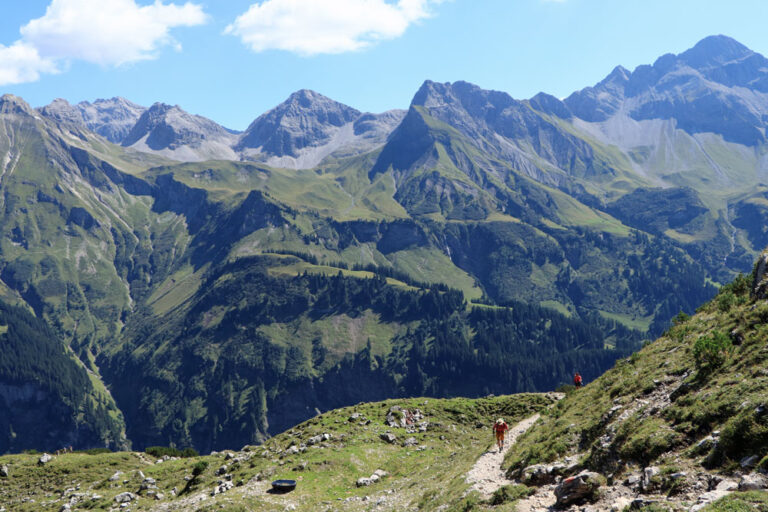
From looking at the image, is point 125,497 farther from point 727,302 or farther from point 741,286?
point 741,286

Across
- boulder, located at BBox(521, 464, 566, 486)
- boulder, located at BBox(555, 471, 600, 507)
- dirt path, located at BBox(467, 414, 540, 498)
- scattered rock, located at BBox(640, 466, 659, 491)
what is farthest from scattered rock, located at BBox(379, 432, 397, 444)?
scattered rock, located at BBox(640, 466, 659, 491)

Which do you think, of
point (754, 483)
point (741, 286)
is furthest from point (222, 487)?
point (741, 286)

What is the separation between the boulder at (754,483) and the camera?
50.7 feet

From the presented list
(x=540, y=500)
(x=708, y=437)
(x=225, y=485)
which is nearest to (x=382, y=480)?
(x=225, y=485)

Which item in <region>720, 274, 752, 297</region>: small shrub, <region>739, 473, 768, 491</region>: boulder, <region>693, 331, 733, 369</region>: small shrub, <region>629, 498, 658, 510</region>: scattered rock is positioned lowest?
<region>629, 498, 658, 510</region>: scattered rock

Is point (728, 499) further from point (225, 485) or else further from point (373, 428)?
point (373, 428)

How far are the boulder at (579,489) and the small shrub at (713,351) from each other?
9751 mm

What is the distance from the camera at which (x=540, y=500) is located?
22.5m

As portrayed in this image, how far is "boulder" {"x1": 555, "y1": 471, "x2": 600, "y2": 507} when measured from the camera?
20344 mm

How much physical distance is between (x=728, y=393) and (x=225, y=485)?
40.0 m

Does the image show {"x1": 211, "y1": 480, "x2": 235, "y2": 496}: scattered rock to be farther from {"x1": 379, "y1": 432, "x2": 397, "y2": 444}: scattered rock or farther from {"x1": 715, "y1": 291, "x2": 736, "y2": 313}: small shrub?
{"x1": 715, "y1": 291, "x2": 736, "y2": 313}: small shrub

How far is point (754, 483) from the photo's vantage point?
15570 millimetres

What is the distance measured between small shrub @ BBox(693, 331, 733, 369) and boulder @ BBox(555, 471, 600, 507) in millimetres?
9751

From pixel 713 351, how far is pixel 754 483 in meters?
10.7
